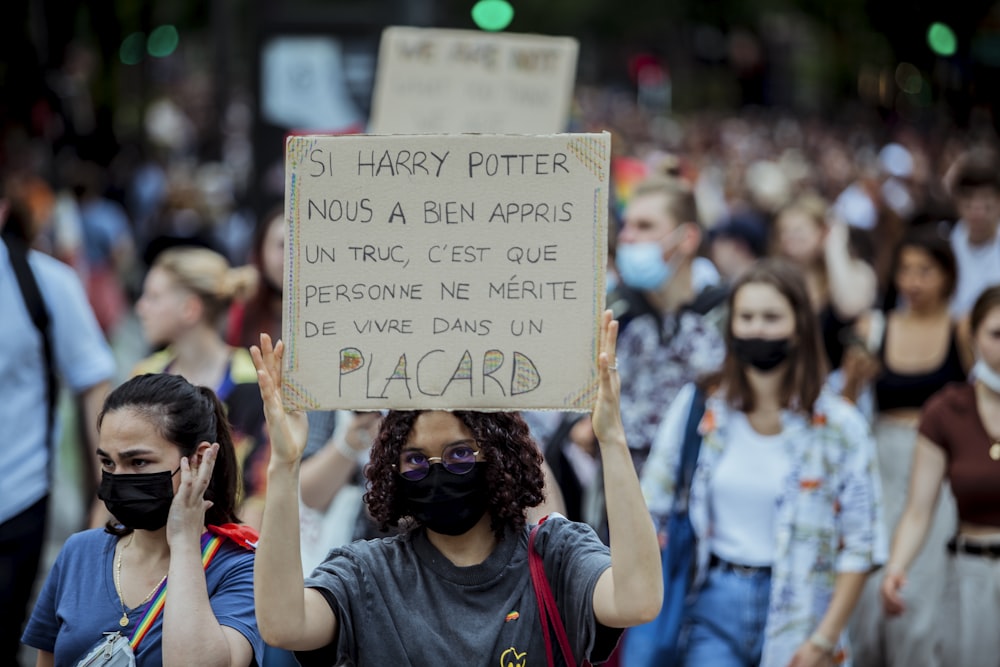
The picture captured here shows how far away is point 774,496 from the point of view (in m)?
5.18

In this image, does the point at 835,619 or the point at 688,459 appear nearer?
the point at 835,619

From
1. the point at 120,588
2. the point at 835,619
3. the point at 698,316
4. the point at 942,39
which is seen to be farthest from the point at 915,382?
the point at 942,39

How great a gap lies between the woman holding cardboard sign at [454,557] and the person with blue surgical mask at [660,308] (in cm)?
253

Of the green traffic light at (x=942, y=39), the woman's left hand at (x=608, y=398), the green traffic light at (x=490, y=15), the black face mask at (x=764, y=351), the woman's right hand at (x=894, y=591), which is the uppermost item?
the green traffic light at (x=490, y=15)

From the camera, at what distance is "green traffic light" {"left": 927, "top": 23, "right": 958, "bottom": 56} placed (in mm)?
11922

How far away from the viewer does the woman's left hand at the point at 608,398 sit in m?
3.34

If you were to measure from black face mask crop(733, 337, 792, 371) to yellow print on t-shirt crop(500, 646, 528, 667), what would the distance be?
225cm

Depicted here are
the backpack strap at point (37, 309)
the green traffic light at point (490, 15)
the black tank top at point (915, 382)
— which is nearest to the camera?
the backpack strap at point (37, 309)

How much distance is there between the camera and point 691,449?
5.36 metres

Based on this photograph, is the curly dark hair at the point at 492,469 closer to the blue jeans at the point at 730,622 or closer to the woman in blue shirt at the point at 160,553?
the woman in blue shirt at the point at 160,553

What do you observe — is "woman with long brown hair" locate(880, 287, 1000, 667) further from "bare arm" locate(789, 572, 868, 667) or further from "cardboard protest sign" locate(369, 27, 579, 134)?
"cardboard protest sign" locate(369, 27, 579, 134)

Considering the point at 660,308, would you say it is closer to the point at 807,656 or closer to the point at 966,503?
the point at 966,503

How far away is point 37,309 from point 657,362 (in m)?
2.38

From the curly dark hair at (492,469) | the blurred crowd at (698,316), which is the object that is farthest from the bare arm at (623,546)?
the blurred crowd at (698,316)
